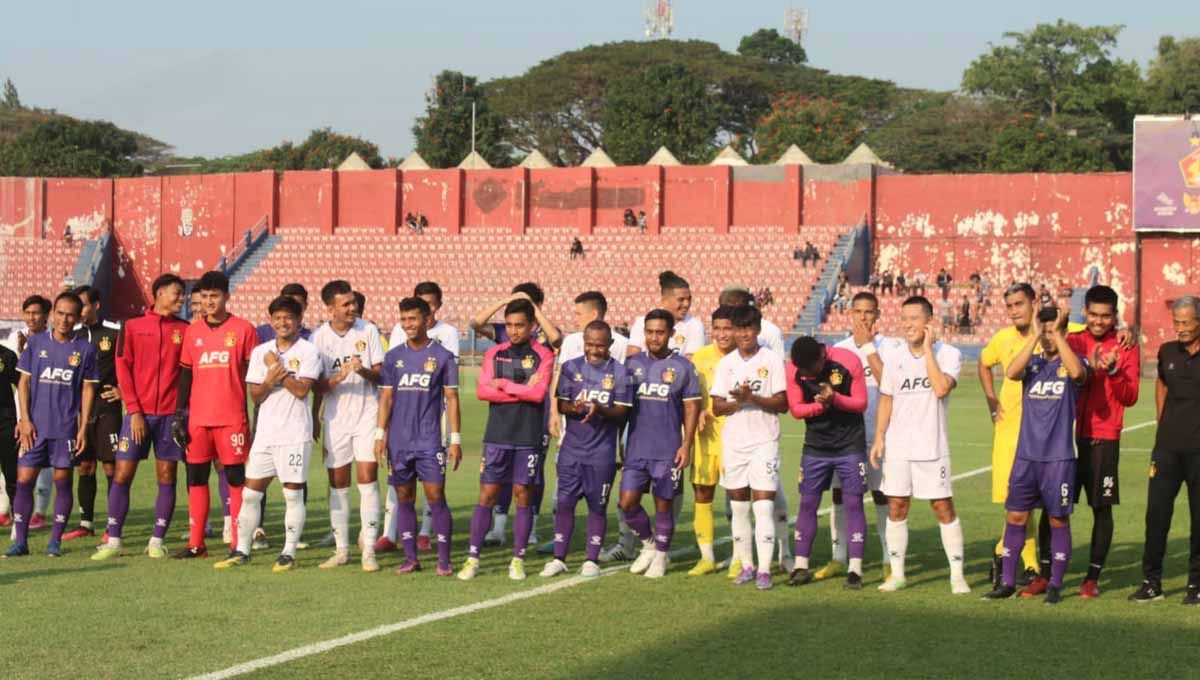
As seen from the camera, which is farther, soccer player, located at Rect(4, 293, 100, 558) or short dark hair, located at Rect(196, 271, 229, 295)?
soccer player, located at Rect(4, 293, 100, 558)

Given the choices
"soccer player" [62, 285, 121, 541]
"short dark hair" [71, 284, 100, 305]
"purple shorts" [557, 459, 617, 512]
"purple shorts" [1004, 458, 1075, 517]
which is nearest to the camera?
"purple shorts" [1004, 458, 1075, 517]

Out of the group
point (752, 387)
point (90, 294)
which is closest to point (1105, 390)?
point (752, 387)

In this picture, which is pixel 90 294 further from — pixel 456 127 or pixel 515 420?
pixel 456 127

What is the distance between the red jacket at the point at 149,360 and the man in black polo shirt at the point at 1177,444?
7.10 m

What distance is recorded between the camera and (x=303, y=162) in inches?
3836

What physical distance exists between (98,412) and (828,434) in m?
6.06

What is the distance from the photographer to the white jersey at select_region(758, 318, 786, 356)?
1217 centimetres

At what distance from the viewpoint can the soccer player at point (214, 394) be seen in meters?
12.4

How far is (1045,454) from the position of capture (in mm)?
10664

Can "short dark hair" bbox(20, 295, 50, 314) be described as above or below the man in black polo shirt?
above

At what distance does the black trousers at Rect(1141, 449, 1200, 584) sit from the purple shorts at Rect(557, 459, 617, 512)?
353 centimetres

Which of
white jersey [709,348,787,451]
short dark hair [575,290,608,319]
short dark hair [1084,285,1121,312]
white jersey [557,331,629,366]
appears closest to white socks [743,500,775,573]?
white jersey [709,348,787,451]

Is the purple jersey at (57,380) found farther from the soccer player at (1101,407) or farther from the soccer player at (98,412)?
the soccer player at (1101,407)

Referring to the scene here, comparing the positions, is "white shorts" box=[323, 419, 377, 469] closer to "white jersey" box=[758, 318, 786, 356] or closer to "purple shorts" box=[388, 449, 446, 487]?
"purple shorts" box=[388, 449, 446, 487]
